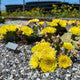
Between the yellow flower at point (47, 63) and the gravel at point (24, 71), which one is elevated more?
the yellow flower at point (47, 63)

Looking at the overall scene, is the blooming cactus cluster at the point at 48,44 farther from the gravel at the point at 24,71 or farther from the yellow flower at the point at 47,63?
the gravel at the point at 24,71

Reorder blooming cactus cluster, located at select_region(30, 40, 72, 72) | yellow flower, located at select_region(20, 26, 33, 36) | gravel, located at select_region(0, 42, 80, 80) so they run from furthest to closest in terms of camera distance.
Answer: yellow flower, located at select_region(20, 26, 33, 36)
gravel, located at select_region(0, 42, 80, 80)
blooming cactus cluster, located at select_region(30, 40, 72, 72)

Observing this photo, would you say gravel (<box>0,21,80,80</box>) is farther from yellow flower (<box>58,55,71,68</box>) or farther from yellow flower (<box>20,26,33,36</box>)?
yellow flower (<box>20,26,33,36</box>)

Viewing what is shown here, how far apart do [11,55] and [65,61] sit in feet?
3.01

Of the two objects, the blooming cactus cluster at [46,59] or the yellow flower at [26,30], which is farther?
the yellow flower at [26,30]

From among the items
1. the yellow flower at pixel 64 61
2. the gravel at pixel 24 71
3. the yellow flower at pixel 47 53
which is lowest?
the gravel at pixel 24 71

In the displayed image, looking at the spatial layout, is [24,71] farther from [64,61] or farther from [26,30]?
[26,30]

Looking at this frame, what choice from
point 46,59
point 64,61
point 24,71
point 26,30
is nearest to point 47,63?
point 46,59

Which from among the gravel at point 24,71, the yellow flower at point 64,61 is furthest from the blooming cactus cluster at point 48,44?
the gravel at point 24,71

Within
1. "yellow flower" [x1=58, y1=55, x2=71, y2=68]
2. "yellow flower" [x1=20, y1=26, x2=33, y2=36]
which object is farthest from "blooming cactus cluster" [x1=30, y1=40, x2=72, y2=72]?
"yellow flower" [x1=20, y1=26, x2=33, y2=36]

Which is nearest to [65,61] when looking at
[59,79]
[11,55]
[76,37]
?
[59,79]

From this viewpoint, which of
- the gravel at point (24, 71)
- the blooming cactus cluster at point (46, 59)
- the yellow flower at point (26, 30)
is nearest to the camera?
the blooming cactus cluster at point (46, 59)

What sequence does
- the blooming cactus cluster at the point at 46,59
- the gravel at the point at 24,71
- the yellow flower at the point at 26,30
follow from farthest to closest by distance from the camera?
the yellow flower at the point at 26,30 < the gravel at the point at 24,71 < the blooming cactus cluster at the point at 46,59

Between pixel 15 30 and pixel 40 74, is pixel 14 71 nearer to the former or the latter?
pixel 40 74
